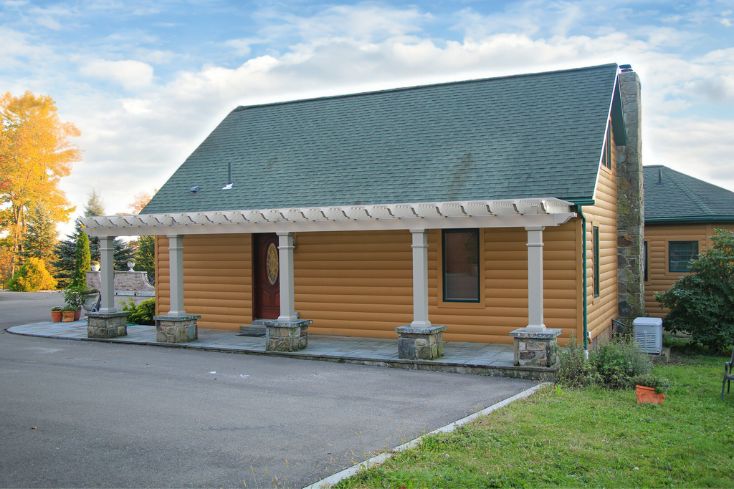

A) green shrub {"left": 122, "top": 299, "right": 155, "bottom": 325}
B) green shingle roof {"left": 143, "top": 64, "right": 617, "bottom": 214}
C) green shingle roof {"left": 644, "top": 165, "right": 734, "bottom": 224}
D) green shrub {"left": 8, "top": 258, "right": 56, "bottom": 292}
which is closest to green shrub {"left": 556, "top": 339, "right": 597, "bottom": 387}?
green shingle roof {"left": 143, "top": 64, "right": 617, "bottom": 214}

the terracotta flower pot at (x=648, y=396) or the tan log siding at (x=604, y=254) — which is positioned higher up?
the tan log siding at (x=604, y=254)

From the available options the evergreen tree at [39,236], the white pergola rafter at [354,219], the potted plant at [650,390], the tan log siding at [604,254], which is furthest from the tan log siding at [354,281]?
the evergreen tree at [39,236]

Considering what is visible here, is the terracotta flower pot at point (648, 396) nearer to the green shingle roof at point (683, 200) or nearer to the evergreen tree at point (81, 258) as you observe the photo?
the green shingle roof at point (683, 200)

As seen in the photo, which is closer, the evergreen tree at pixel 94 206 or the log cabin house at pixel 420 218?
the log cabin house at pixel 420 218

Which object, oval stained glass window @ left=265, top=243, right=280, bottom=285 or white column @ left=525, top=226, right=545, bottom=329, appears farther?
oval stained glass window @ left=265, top=243, right=280, bottom=285

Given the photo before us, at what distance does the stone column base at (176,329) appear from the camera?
14469 mm

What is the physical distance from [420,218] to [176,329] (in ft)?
20.3

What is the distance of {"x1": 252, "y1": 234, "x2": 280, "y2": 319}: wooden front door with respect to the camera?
52.4ft

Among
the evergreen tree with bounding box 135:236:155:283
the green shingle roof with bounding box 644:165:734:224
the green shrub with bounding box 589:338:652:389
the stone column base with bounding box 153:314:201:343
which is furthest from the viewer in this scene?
the evergreen tree with bounding box 135:236:155:283

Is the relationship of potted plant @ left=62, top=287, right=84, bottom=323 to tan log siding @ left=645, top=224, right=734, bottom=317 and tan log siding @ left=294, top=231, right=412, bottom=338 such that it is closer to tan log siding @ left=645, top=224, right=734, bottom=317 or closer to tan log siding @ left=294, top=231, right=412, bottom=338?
tan log siding @ left=294, top=231, right=412, bottom=338

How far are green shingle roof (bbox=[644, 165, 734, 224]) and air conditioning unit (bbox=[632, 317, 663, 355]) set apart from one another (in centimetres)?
611

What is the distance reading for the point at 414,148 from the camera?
50.2 ft

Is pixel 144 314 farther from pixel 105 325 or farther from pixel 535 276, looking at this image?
pixel 535 276

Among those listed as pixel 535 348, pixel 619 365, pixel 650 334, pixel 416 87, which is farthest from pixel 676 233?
pixel 619 365
